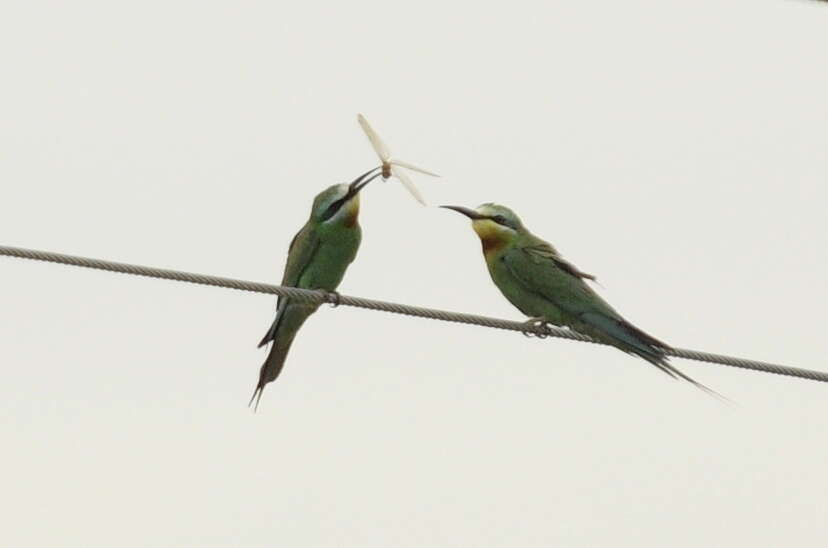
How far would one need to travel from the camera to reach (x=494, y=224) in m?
6.59

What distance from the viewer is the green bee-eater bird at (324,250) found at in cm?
649

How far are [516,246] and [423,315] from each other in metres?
1.76

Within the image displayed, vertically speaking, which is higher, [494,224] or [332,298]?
[494,224]

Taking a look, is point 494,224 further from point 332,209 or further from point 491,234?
point 332,209

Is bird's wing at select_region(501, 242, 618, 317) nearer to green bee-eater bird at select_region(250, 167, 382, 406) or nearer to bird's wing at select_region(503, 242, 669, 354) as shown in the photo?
bird's wing at select_region(503, 242, 669, 354)

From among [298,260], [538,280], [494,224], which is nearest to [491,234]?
[494,224]

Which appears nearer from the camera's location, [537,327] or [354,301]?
[354,301]

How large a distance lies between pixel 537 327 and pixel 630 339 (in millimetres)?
494

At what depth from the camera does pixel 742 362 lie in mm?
4781

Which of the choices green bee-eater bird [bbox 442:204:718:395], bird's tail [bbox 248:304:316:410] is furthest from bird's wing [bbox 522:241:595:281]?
bird's tail [bbox 248:304:316:410]

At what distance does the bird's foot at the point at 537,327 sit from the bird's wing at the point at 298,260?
88 cm

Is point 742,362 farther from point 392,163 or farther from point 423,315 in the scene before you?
point 392,163

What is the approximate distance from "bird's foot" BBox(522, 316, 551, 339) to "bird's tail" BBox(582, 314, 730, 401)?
0.52ft

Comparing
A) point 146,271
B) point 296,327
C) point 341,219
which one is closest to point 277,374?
point 296,327
